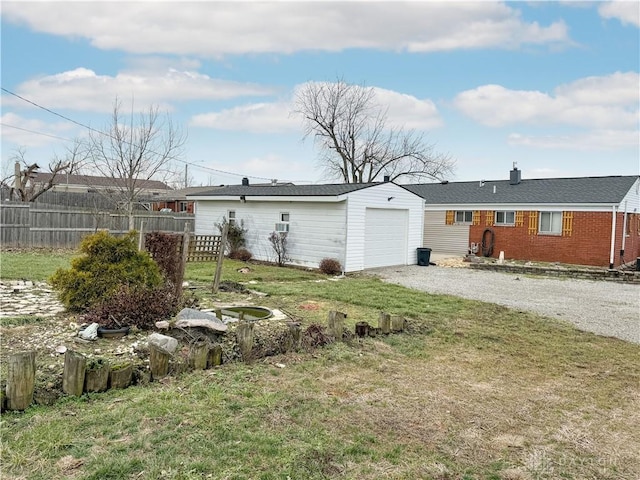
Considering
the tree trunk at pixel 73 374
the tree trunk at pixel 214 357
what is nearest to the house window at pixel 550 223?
the tree trunk at pixel 214 357

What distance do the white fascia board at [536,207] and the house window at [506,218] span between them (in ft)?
0.82

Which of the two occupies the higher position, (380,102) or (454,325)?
(380,102)

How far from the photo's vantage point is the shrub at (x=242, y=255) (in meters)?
18.0

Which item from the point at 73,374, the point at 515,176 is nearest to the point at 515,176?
the point at 515,176

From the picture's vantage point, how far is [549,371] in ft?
18.4

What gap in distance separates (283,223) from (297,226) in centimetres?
71

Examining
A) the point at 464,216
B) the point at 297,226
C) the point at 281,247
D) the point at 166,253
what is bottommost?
the point at 281,247

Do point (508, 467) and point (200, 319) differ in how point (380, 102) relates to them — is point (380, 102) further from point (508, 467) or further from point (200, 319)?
point (508, 467)

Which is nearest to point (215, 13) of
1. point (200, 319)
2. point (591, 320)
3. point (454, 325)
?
point (200, 319)

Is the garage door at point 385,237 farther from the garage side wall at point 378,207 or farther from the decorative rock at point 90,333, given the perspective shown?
the decorative rock at point 90,333

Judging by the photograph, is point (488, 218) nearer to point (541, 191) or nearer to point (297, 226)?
point (541, 191)

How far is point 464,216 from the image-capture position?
2272 centimetres

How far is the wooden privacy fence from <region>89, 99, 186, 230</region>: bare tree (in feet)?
3.16

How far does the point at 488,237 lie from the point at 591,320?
43.4 feet
